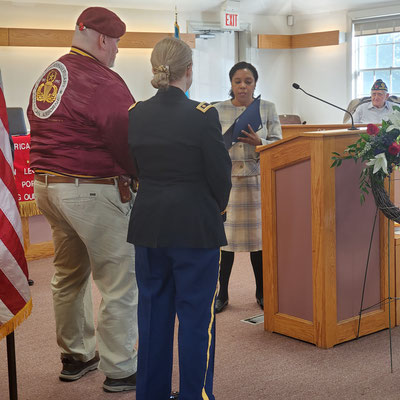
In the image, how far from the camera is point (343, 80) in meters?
10.6

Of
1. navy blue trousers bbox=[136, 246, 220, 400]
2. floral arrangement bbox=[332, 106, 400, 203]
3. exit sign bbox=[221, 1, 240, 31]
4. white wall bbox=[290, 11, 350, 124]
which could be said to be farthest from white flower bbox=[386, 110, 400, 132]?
white wall bbox=[290, 11, 350, 124]

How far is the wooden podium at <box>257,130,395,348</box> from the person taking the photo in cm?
316

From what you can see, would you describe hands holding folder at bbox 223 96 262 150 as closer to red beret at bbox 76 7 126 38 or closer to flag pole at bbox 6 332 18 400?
red beret at bbox 76 7 126 38

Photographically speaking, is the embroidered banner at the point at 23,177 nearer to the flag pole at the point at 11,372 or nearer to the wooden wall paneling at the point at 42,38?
the flag pole at the point at 11,372

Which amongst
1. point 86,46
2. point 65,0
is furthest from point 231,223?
point 65,0

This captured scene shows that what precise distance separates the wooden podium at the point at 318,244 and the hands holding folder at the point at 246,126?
0.15 m

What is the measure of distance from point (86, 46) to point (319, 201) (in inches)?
51.5

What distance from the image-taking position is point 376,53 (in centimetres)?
1034

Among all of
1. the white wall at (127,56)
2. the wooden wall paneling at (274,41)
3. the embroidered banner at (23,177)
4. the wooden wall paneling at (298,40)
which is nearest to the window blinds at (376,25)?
Answer: the wooden wall paneling at (298,40)

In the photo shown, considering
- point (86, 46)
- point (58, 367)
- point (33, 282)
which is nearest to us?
point (86, 46)

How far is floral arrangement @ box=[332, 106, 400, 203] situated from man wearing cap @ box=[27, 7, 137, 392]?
3.44 ft

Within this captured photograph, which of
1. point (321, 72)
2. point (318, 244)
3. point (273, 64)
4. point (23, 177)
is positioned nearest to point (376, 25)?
point (321, 72)

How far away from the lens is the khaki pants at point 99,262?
2.63 m

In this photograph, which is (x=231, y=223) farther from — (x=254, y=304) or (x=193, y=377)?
(x=193, y=377)
